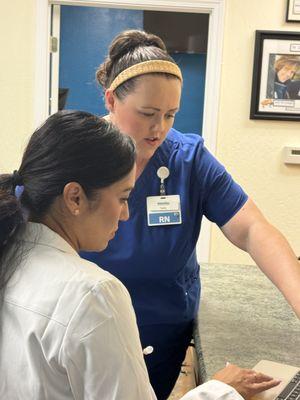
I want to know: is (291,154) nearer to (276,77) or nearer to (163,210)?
(276,77)

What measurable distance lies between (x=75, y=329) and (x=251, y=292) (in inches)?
44.8

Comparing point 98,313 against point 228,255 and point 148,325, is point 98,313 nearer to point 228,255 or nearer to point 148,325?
point 148,325

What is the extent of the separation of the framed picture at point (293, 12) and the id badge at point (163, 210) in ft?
7.14

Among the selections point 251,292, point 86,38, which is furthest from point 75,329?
point 86,38

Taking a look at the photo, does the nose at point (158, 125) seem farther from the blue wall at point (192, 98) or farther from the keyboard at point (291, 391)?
the blue wall at point (192, 98)

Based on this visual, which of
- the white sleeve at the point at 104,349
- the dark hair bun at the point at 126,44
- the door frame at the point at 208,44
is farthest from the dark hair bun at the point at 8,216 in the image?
the door frame at the point at 208,44

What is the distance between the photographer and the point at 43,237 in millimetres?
913

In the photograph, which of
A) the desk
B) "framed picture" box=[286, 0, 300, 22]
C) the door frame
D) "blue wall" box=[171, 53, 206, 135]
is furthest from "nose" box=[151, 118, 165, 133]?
"blue wall" box=[171, 53, 206, 135]

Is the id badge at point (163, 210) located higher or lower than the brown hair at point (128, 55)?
lower

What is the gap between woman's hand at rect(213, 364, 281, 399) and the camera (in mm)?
1135

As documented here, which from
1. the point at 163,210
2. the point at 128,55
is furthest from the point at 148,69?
the point at 163,210

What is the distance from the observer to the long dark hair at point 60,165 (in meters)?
0.92

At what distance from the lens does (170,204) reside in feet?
4.98

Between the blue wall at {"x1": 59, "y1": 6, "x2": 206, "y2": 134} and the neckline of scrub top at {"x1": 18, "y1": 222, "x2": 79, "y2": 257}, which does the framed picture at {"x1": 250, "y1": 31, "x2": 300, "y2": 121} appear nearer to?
the blue wall at {"x1": 59, "y1": 6, "x2": 206, "y2": 134}
